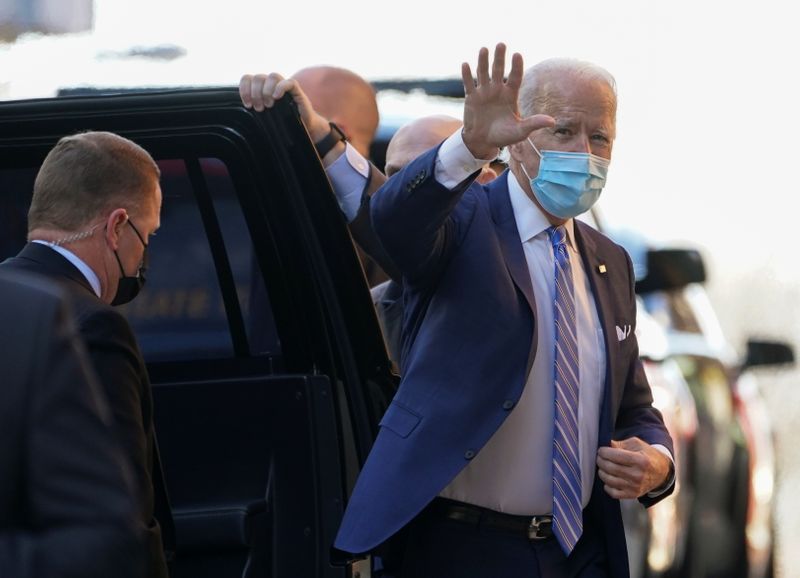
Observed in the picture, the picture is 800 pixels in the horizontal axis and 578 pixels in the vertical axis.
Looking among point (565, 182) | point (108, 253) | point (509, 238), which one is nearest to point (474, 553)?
point (509, 238)

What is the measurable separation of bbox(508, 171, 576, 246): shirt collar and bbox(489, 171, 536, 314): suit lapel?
0.01 meters

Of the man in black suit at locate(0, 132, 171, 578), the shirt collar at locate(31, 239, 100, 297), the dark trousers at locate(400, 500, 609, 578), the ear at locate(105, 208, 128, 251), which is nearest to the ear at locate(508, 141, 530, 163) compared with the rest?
the dark trousers at locate(400, 500, 609, 578)

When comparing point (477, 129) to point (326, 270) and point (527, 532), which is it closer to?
point (326, 270)

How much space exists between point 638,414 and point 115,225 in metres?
1.38

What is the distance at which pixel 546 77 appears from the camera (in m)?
4.34

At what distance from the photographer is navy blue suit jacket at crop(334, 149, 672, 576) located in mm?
3957

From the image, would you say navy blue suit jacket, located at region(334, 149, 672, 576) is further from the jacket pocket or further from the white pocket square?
the white pocket square

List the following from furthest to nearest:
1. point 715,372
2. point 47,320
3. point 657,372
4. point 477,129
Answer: point 715,372, point 657,372, point 477,129, point 47,320

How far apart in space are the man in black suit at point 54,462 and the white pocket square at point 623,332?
1.80m

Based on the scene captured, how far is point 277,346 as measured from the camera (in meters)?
4.34

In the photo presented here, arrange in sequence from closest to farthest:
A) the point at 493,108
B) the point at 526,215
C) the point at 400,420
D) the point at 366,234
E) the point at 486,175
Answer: the point at 493,108 < the point at 400,420 < the point at 526,215 < the point at 366,234 < the point at 486,175

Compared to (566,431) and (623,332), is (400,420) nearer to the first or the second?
(566,431)

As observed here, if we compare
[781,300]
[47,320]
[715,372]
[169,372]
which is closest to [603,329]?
[169,372]

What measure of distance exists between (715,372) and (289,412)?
463 centimetres
